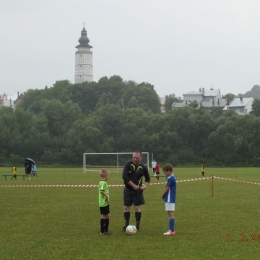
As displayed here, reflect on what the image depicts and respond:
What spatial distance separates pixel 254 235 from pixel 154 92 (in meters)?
143

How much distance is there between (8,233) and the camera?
1481 cm

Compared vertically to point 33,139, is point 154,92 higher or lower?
higher

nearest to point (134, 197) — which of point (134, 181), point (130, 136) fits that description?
point (134, 181)

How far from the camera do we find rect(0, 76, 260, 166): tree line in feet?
328

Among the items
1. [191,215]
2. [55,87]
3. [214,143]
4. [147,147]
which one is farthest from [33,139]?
[191,215]

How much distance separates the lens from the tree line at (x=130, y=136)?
99.9 m

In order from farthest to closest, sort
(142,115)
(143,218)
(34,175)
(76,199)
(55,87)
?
(55,87) → (142,115) → (34,175) → (76,199) → (143,218)

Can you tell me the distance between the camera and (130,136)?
352 feet

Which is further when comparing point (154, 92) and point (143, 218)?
point (154, 92)

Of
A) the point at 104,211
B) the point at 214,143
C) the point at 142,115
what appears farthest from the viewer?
the point at 142,115

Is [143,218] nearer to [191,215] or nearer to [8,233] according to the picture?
[191,215]

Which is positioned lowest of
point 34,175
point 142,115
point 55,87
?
point 34,175
